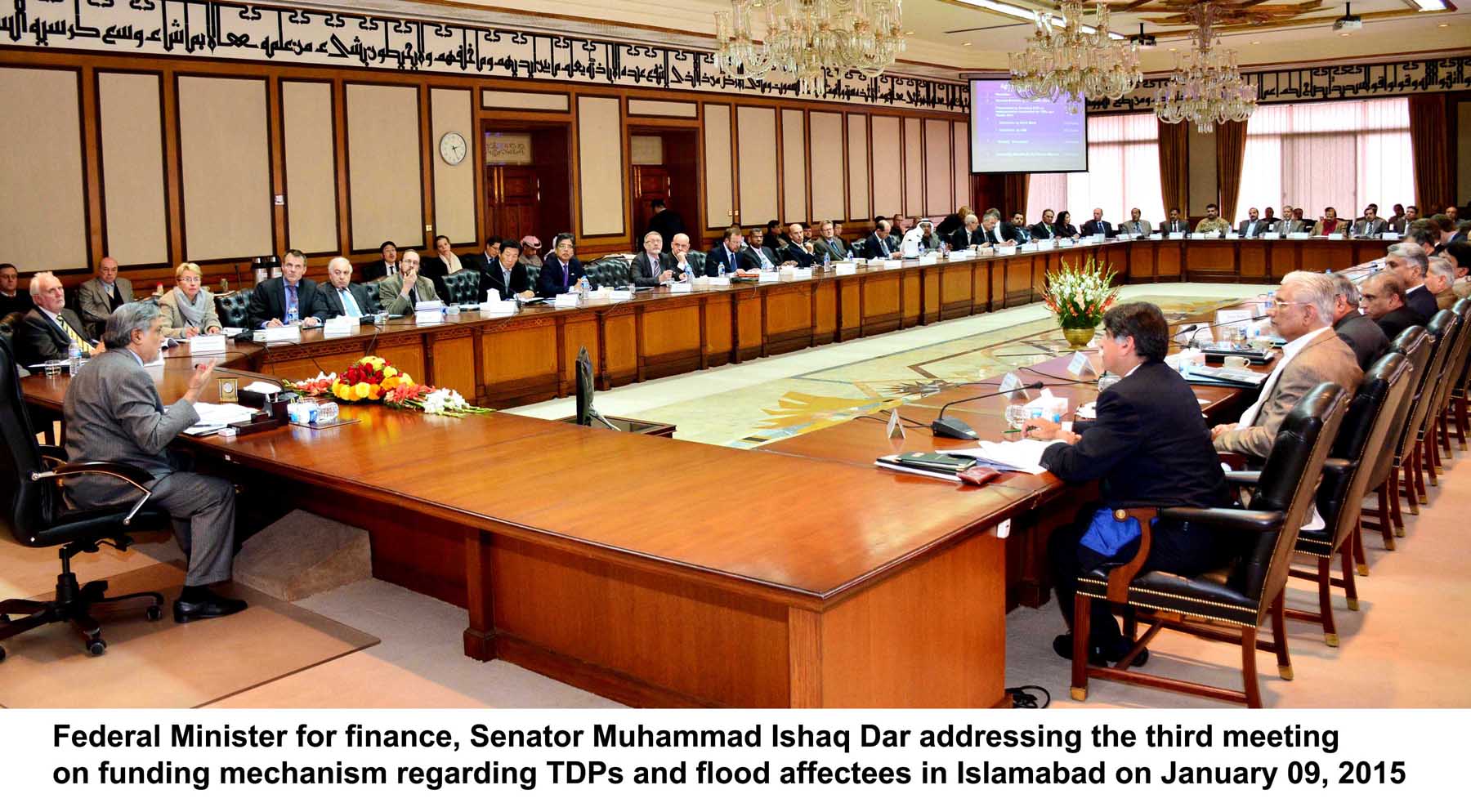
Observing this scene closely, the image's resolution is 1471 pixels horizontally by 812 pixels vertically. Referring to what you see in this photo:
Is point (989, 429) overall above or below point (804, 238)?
Result: below

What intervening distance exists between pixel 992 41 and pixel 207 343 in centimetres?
1244

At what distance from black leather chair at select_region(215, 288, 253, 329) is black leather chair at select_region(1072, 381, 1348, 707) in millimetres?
6539

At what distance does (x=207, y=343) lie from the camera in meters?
6.91

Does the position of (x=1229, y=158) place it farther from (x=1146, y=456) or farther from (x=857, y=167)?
(x=1146, y=456)

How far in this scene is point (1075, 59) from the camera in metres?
10.3

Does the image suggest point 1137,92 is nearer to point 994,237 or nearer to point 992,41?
point 992,41

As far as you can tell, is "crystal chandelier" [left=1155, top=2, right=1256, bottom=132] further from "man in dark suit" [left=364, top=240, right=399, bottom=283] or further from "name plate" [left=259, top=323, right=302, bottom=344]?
"name plate" [left=259, top=323, right=302, bottom=344]

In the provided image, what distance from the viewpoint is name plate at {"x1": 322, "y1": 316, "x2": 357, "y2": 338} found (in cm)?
760

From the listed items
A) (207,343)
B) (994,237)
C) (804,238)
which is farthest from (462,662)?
(994,237)

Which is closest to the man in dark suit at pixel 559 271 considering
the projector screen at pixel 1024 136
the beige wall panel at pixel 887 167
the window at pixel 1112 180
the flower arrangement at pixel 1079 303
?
the flower arrangement at pixel 1079 303

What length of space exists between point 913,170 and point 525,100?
727cm

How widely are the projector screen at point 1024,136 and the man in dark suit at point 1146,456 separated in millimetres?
15682

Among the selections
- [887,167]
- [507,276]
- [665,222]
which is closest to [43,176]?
[507,276]
